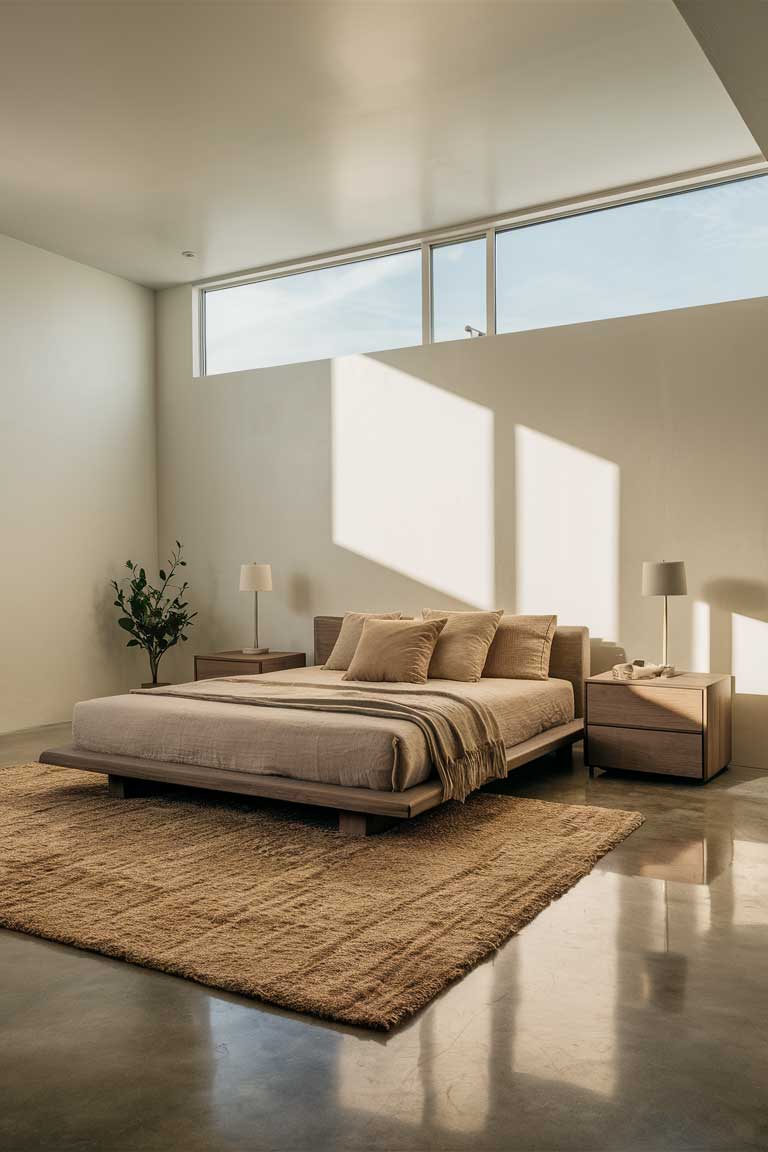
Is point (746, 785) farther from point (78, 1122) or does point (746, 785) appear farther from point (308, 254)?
point (308, 254)

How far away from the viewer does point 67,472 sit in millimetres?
6762

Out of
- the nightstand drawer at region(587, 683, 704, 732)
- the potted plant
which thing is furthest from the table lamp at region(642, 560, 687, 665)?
the potted plant

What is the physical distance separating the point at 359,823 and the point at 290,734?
47cm

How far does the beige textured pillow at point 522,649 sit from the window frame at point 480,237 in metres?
1.94

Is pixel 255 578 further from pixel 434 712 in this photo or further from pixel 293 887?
pixel 293 887

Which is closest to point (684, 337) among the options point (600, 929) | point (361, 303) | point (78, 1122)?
point (361, 303)

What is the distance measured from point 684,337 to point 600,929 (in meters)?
3.62

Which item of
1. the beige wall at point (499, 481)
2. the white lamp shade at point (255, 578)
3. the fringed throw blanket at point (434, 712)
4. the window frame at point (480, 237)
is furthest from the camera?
the white lamp shade at point (255, 578)

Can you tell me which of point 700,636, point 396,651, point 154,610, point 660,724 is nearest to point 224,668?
point 154,610

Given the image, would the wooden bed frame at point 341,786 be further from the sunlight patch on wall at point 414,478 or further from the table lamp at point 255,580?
the table lamp at point 255,580

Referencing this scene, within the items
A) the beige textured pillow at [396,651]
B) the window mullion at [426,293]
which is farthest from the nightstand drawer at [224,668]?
the window mullion at [426,293]

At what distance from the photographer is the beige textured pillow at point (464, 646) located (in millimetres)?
5258

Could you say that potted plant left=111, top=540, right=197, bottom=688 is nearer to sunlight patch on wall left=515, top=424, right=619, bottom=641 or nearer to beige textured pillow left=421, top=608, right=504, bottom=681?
beige textured pillow left=421, top=608, right=504, bottom=681

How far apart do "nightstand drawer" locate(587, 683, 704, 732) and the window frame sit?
2.52m
